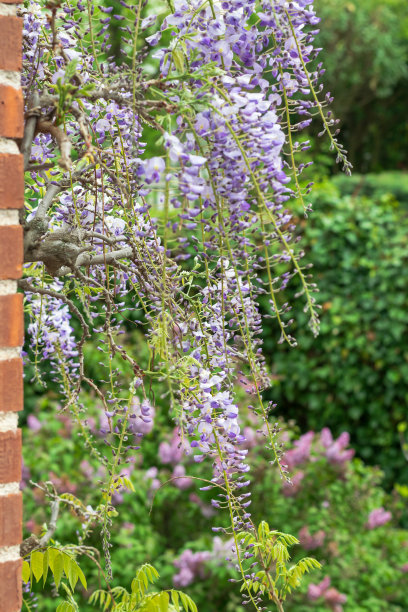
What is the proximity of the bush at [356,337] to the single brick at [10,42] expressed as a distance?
3937 mm

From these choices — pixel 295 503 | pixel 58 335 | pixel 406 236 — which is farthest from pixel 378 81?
pixel 58 335

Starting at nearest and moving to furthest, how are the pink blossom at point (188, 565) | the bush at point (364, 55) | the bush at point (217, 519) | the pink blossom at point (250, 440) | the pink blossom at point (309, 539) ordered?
the pink blossom at point (188, 565) → the bush at point (217, 519) → the pink blossom at point (309, 539) → the pink blossom at point (250, 440) → the bush at point (364, 55)

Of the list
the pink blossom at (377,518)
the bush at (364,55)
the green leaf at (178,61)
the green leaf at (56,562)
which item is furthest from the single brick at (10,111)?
the bush at (364,55)

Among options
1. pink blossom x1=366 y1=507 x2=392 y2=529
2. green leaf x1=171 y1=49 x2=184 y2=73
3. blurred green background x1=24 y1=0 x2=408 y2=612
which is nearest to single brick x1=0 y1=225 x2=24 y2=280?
green leaf x1=171 y1=49 x2=184 y2=73

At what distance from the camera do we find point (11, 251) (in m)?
1.09

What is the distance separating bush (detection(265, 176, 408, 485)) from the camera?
191 inches

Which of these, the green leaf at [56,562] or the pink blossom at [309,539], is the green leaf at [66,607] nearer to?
the green leaf at [56,562]

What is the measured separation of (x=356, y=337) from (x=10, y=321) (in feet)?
13.1

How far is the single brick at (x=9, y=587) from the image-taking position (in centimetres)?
109

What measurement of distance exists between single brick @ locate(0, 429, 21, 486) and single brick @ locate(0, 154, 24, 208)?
33 cm

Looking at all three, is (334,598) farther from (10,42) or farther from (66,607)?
(10,42)

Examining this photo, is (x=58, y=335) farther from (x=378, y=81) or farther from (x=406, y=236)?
(x=378, y=81)

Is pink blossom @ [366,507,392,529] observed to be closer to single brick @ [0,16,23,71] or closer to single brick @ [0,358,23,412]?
single brick @ [0,358,23,412]

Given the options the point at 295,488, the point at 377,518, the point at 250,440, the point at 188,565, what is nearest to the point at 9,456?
the point at 188,565
